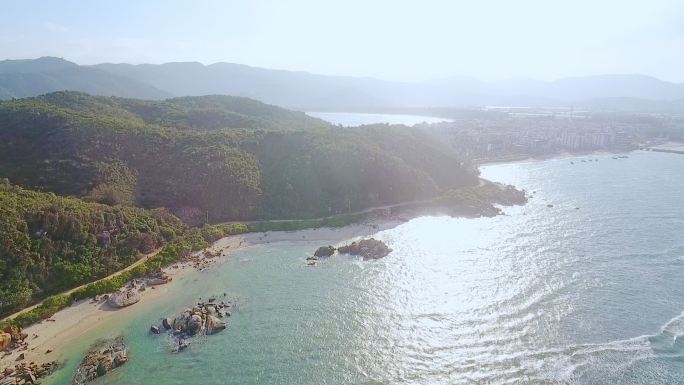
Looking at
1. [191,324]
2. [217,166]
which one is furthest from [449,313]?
[217,166]

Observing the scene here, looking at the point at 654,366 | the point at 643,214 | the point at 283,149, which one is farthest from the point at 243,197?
the point at 643,214

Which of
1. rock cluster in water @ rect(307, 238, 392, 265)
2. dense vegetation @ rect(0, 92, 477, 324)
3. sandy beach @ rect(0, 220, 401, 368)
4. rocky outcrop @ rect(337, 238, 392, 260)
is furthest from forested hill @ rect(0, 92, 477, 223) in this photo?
rocky outcrop @ rect(337, 238, 392, 260)

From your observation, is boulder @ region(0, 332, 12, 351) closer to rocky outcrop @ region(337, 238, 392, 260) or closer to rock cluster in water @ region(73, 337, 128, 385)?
rock cluster in water @ region(73, 337, 128, 385)

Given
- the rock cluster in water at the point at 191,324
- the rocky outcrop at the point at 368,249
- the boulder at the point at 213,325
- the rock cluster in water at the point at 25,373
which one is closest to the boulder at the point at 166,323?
the rock cluster in water at the point at 191,324

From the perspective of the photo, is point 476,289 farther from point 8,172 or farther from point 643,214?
point 8,172

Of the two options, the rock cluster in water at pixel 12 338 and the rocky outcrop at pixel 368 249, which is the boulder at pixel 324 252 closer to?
the rocky outcrop at pixel 368 249

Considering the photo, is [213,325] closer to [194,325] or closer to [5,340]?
→ [194,325]

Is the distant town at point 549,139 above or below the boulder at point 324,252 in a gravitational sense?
above
